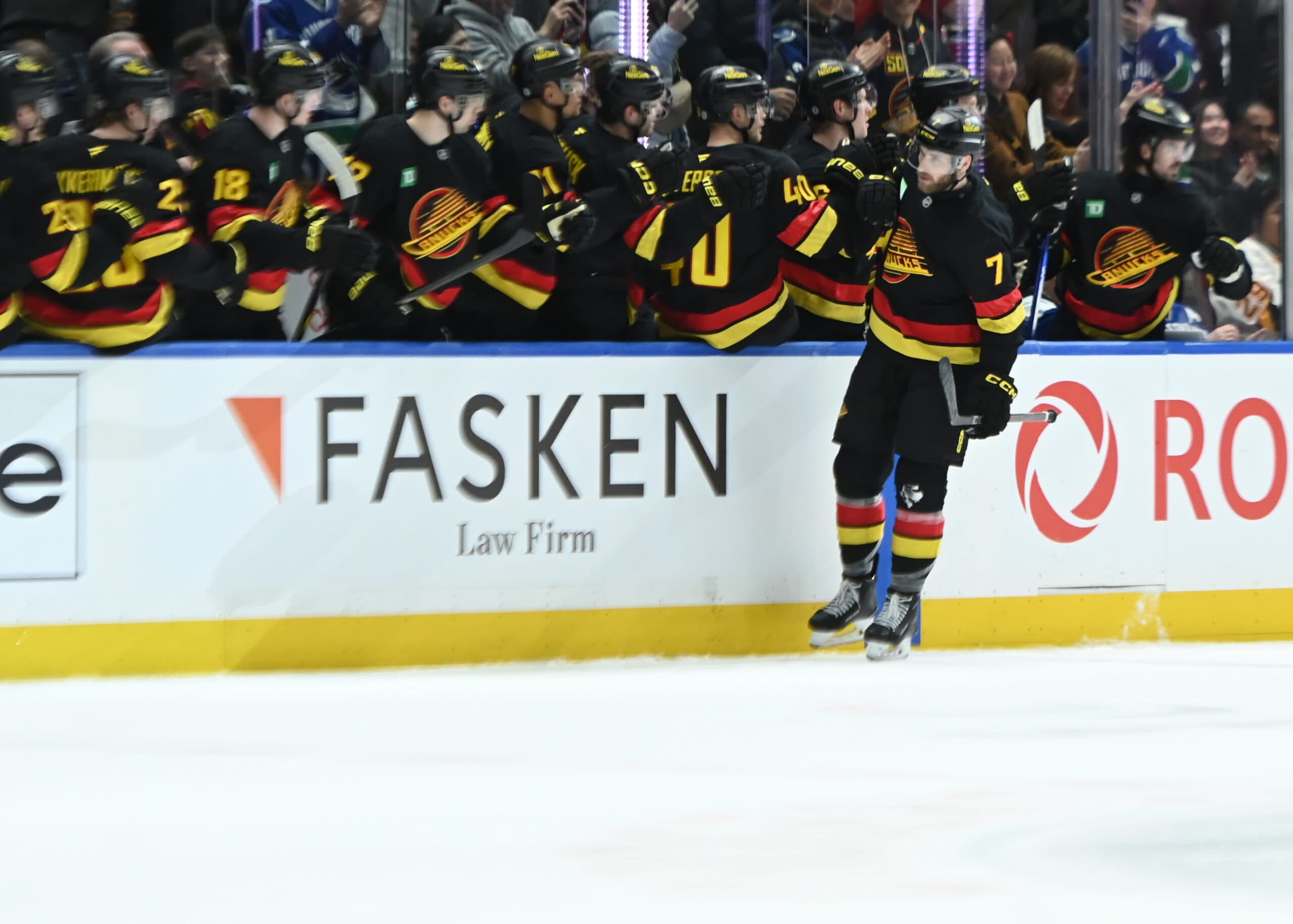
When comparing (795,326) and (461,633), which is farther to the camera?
Result: (795,326)

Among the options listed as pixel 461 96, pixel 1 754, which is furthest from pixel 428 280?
pixel 1 754

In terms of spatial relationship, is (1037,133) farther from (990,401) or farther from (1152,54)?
(990,401)

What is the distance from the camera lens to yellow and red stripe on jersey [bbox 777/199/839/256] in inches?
Result: 223

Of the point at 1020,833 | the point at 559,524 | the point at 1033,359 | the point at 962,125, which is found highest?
the point at 962,125

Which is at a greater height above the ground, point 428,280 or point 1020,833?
point 428,280

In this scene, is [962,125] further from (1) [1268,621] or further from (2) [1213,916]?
(2) [1213,916]

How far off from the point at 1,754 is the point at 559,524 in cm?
182

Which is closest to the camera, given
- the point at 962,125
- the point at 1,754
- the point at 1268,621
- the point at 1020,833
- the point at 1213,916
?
the point at 1213,916

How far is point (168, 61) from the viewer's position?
224 inches

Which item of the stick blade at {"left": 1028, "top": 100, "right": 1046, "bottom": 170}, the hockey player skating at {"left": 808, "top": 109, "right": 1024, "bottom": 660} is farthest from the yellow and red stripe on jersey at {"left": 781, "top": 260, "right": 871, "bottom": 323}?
the stick blade at {"left": 1028, "top": 100, "right": 1046, "bottom": 170}

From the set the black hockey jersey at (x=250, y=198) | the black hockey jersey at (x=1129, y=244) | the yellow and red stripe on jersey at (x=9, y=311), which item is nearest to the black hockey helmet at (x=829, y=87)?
the black hockey jersey at (x=1129, y=244)

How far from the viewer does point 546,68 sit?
18.5ft

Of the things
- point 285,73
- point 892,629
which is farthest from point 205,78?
point 892,629

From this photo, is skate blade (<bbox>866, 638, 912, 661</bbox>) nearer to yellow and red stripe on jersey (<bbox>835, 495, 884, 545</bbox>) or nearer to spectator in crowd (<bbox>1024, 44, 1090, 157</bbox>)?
yellow and red stripe on jersey (<bbox>835, 495, 884, 545</bbox>)
